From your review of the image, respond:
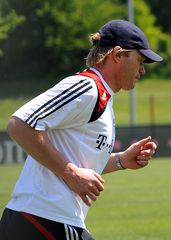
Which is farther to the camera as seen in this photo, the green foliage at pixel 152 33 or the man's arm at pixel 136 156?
the green foliage at pixel 152 33

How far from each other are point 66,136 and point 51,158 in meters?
0.19

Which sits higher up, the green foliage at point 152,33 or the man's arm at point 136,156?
the man's arm at point 136,156

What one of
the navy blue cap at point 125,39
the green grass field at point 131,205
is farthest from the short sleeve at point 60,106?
the green grass field at point 131,205

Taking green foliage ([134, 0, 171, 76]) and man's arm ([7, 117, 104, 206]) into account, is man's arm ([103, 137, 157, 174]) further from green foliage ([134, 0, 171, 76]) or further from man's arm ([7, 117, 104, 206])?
green foliage ([134, 0, 171, 76])

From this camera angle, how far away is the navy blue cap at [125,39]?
4438 millimetres

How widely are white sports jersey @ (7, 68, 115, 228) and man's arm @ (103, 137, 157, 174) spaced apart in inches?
16.5

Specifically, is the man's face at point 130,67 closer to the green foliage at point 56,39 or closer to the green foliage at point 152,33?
the green foliage at point 56,39

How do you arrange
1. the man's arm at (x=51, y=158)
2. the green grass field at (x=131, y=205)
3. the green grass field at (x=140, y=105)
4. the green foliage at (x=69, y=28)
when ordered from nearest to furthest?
the man's arm at (x=51, y=158) < the green grass field at (x=131, y=205) < the green grass field at (x=140, y=105) < the green foliage at (x=69, y=28)

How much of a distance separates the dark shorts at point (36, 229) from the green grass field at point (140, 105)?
1494 inches

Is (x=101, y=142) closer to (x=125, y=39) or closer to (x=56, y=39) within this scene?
(x=125, y=39)

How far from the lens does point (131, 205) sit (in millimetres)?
12938

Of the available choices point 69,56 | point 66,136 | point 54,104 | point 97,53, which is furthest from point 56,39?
point 54,104

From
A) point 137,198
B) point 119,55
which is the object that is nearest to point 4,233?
point 119,55

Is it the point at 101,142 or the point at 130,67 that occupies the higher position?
A: the point at 130,67
